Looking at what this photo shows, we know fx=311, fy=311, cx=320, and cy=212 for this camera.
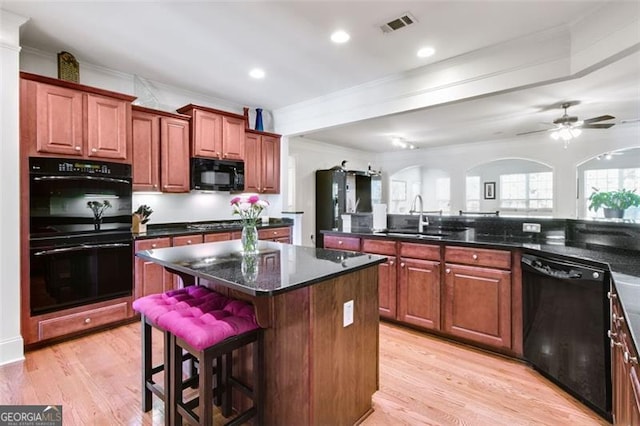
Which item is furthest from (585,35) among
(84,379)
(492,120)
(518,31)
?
(84,379)

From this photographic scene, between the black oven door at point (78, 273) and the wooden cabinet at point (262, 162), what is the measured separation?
2007 mm

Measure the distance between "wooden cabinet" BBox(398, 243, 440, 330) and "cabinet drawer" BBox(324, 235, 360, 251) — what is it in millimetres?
556

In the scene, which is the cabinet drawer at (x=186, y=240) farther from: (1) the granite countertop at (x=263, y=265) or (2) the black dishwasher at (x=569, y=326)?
(2) the black dishwasher at (x=569, y=326)

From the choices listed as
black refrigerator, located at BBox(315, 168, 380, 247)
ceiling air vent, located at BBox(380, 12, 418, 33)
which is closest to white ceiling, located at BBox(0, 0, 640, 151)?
ceiling air vent, located at BBox(380, 12, 418, 33)

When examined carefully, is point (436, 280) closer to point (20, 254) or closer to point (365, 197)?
point (20, 254)

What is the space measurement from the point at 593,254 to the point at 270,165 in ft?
13.4

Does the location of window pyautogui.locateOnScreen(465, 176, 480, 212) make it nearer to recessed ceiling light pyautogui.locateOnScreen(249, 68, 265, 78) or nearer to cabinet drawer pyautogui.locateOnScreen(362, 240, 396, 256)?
cabinet drawer pyautogui.locateOnScreen(362, 240, 396, 256)

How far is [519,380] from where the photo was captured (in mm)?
2299

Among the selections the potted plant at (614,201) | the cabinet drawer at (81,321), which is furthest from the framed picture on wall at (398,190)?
the cabinet drawer at (81,321)

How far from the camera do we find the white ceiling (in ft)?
7.88

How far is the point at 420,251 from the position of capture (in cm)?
301

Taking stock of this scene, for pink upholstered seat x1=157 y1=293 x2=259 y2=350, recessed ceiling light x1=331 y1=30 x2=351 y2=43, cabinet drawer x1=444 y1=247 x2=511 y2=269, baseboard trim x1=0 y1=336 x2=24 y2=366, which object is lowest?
baseboard trim x1=0 y1=336 x2=24 y2=366

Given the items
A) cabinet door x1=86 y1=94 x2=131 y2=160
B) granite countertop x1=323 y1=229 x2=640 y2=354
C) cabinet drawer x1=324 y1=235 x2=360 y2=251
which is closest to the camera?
granite countertop x1=323 y1=229 x2=640 y2=354

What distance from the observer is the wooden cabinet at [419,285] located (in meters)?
2.93
